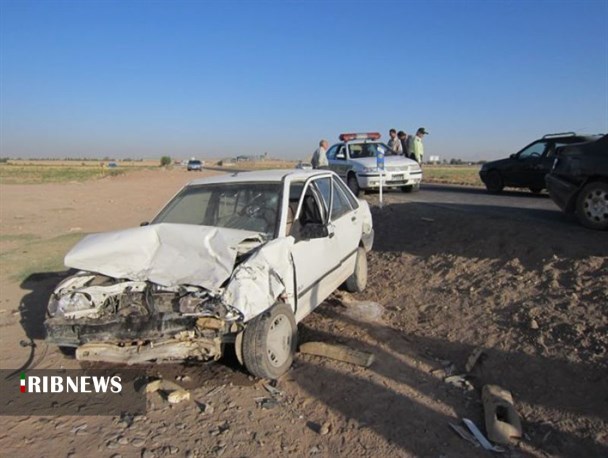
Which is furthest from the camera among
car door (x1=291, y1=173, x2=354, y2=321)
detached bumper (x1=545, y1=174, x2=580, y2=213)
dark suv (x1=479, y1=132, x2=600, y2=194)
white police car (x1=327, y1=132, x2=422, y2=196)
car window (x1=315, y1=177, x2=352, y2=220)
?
white police car (x1=327, y1=132, x2=422, y2=196)

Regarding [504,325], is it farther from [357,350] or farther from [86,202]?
[86,202]

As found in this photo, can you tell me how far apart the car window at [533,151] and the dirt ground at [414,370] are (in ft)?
20.0

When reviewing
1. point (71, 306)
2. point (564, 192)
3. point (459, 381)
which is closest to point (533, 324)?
point (459, 381)

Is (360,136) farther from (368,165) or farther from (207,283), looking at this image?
(207,283)

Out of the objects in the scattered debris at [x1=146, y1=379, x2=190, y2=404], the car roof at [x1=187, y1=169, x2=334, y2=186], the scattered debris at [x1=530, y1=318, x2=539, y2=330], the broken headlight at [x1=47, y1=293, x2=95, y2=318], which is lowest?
the scattered debris at [x1=146, y1=379, x2=190, y2=404]

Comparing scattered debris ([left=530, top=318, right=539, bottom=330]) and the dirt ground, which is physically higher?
scattered debris ([left=530, top=318, right=539, bottom=330])

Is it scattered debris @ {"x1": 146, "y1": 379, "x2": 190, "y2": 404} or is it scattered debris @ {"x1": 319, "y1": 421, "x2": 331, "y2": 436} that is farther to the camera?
scattered debris @ {"x1": 146, "y1": 379, "x2": 190, "y2": 404}

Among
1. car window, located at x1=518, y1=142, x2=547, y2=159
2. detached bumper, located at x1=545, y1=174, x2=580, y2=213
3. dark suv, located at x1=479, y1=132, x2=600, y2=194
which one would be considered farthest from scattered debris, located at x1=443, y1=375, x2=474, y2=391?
car window, located at x1=518, y1=142, x2=547, y2=159

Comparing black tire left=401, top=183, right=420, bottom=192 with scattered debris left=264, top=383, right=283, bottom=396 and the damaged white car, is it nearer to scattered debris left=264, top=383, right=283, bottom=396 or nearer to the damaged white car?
the damaged white car

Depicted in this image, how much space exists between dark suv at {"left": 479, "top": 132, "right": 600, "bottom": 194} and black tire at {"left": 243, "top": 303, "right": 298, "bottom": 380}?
34.3 feet

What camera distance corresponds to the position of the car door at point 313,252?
436cm

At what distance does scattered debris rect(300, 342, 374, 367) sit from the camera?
4.26m

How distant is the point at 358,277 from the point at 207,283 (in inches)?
119

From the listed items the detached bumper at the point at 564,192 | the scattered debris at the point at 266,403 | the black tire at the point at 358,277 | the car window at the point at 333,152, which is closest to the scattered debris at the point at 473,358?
the scattered debris at the point at 266,403
